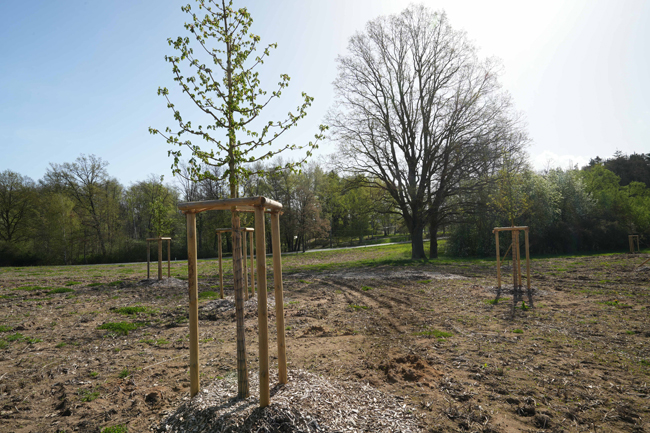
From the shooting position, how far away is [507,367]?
4586mm

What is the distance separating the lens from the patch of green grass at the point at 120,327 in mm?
6777

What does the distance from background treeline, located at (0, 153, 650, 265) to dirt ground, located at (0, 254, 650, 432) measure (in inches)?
202

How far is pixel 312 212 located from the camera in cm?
3619

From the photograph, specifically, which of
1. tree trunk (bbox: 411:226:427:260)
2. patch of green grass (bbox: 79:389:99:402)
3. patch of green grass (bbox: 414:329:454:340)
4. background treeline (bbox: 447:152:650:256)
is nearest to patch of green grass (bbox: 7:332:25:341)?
patch of green grass (bbox: 79:389:99:402)

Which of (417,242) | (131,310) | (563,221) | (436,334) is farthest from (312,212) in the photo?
(436,334)

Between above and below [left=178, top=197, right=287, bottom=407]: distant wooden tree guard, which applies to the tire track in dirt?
below

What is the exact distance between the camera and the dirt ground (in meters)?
3.53

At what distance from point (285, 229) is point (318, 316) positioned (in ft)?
96.6

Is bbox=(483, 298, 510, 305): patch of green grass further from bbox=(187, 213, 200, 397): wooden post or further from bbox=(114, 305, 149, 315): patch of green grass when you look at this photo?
bbox=(114, 305, 149, 315): patch of green grass

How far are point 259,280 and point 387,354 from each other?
290 centimetres

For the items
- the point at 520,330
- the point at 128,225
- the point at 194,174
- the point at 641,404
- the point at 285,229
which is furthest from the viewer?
the point at 128,225

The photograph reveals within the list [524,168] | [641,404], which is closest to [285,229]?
[524,168]

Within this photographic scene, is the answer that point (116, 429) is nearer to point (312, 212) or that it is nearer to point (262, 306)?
point (262, 306)

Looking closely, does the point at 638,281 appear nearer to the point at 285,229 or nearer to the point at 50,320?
the point at 50,320
